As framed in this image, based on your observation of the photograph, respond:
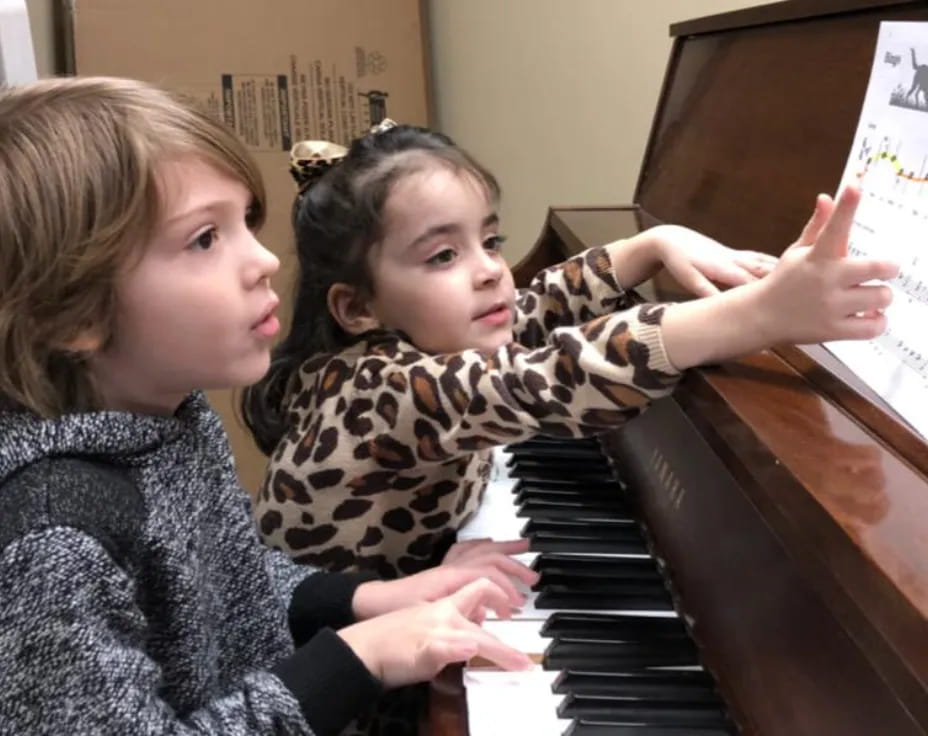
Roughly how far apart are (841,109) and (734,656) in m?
0.51

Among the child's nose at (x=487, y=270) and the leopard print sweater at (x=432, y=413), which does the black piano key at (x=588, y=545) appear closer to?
the leopard print sweater at (x=432, y=413)

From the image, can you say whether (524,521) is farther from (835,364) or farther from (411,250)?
(835,364)

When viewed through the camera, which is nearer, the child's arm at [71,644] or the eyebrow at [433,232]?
the child's arm at [71,644]

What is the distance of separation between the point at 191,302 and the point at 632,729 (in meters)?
0.46

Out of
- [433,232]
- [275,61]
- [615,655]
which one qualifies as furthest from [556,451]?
[275,61]

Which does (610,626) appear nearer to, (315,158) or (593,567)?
(593,567)

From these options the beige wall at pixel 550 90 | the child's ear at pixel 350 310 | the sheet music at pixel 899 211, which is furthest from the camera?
the beige wall at pixel 550 90

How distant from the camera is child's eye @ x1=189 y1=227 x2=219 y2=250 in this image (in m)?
0.81

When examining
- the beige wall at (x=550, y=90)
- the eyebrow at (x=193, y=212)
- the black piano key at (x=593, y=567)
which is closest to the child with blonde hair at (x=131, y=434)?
the eyebrow at (x=193, y=212)

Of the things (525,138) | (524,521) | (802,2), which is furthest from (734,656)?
(525,138)

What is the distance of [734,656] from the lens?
2.64ft

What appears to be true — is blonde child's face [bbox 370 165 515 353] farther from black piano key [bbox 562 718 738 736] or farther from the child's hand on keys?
black piano key [bbox 562 718 738 736]

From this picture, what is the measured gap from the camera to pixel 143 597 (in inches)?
31.3

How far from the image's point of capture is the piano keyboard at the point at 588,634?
2.57 ft
